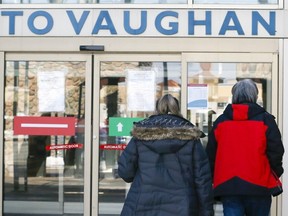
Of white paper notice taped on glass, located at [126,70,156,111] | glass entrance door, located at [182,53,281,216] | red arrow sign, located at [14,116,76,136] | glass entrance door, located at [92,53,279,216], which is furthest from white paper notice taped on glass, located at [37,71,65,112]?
glass entrance door, located at [182,53,281,216]

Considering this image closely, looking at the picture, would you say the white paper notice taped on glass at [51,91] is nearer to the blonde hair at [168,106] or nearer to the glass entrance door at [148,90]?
the glass entrance door at [148,90]

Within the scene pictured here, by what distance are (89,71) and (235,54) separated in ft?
5.51

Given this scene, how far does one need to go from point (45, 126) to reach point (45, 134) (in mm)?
95

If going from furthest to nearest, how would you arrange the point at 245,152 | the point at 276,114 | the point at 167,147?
the point at 276,114 → the point at 245,152 → the point at 167,147

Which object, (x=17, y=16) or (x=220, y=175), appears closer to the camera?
(x=220, y=175)

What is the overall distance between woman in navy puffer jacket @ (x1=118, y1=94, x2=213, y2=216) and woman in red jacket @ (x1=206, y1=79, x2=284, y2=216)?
0.58m

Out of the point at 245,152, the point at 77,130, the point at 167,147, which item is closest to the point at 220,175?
the point at 245,152

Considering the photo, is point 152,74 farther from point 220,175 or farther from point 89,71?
point 220,175

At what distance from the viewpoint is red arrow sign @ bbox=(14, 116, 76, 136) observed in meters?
7.09

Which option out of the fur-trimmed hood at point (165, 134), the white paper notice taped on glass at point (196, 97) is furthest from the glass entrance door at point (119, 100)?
the fur-trimmed hood at point (165, 134)

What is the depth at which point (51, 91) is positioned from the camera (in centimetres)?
716

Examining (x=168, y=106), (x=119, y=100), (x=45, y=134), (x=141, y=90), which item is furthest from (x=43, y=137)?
(x=168, y=106)

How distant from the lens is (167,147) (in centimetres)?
443

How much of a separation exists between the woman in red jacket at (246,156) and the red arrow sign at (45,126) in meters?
2.44
